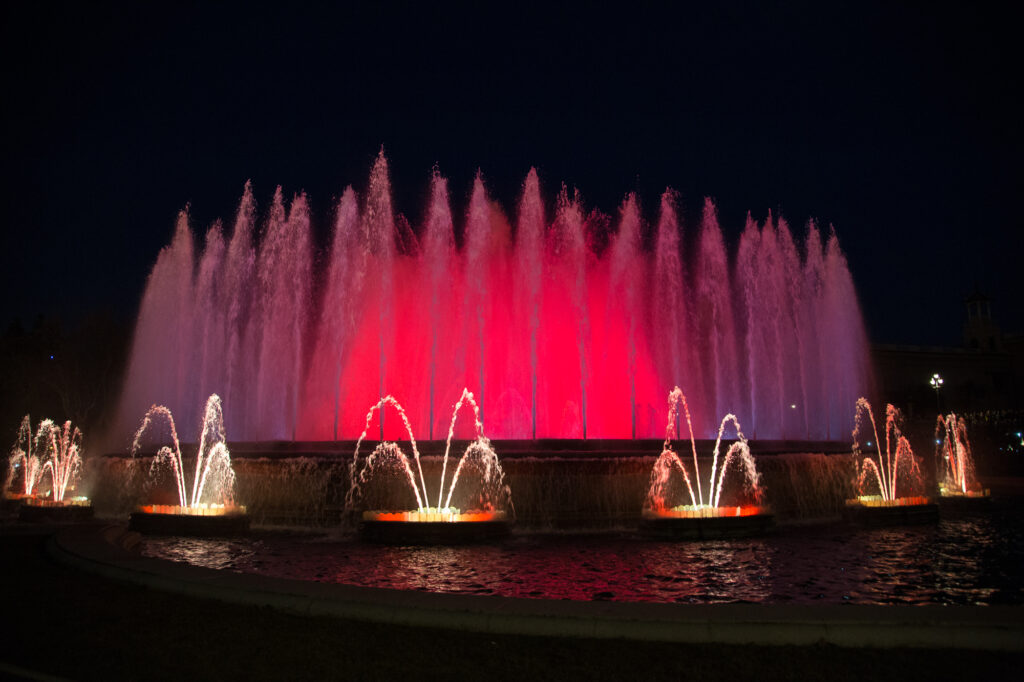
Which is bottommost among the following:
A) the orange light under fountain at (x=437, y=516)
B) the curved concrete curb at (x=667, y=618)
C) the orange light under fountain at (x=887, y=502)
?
the curved concrete curb at (x=667, y=618)

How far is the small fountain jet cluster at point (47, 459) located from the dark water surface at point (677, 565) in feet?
32.5

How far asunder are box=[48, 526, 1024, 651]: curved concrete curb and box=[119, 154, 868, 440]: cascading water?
18706mm

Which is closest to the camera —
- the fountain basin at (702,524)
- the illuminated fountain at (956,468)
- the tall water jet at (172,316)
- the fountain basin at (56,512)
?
the fountain basin at (702,524)

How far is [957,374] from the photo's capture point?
78312mm

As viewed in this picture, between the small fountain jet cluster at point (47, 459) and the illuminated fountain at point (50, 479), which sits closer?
the illuminated fountain at point (50, 479)

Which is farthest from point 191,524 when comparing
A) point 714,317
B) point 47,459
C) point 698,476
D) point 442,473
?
point 47,459

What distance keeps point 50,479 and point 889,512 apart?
97.3ft

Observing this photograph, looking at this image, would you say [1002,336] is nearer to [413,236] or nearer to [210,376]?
[413,236]

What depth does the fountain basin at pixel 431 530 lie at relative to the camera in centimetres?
1211

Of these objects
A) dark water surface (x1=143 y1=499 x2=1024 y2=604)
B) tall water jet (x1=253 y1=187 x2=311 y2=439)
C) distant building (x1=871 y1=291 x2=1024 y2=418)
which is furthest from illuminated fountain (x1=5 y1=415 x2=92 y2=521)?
distant building (x1=871 y1=291 x2=1024 y2=418)

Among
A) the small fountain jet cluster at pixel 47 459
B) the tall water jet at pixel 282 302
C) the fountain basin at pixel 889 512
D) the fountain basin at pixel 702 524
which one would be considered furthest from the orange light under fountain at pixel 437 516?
the tall water jet at pixel 282 302

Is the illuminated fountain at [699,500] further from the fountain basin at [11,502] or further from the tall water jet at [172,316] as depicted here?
the tall water jet at [172,316]

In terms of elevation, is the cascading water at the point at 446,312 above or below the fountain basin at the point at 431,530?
above

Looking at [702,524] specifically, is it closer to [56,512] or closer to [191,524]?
[191,524]
